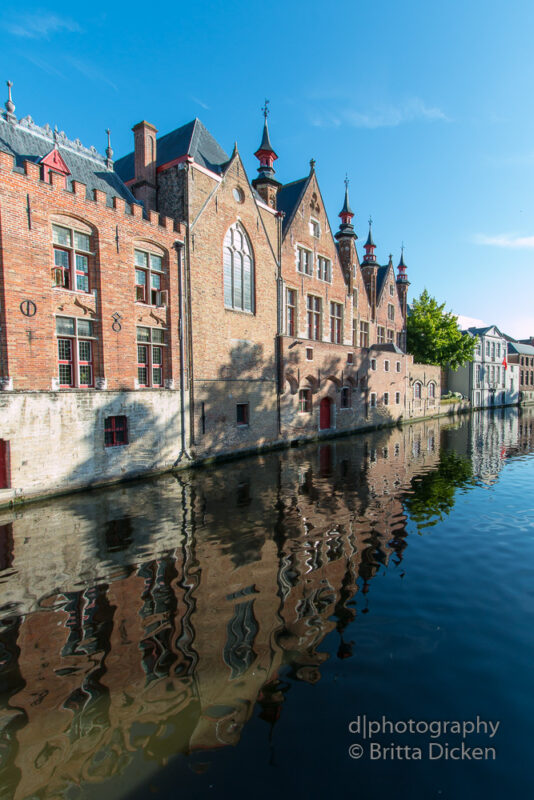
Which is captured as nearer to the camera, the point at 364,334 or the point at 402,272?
the point at 364,334

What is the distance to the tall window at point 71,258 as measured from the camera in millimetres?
13258

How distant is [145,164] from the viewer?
17.8 m

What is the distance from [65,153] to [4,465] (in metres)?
12.9

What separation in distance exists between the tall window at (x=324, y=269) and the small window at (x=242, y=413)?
1221cm

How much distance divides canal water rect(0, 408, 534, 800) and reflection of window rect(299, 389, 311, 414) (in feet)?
46.7

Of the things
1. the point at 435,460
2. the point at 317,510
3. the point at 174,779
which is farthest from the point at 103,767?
the point at 435,460

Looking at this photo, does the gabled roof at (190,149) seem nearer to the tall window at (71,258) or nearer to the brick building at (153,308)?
the brick building at (153,308)

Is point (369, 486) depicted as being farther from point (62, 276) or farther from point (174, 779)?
point (62, 276)

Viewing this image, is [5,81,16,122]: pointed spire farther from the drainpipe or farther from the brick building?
the drainpipe

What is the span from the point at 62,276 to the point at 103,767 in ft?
44.6

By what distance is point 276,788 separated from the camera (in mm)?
3479

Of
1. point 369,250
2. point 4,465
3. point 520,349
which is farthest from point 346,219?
point 520,349

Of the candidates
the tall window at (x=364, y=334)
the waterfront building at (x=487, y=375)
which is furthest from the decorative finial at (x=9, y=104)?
the waterfront building at (x=487, y=375)

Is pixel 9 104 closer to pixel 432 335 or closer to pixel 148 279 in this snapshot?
pixel 148 279
